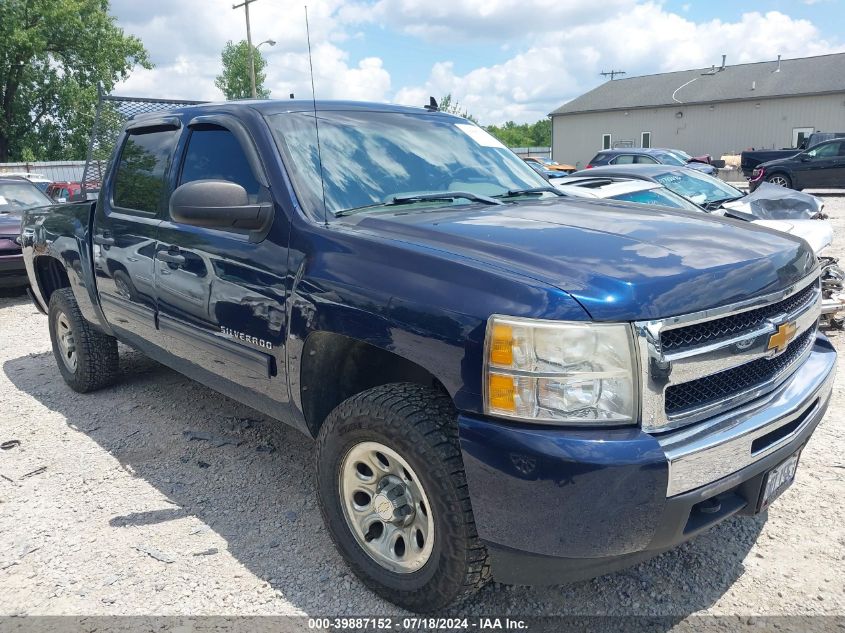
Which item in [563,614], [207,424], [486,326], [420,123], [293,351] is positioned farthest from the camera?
[207,424]

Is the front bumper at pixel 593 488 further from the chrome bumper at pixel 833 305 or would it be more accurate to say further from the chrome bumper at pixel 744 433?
the chrome bumper at pixel 833 305

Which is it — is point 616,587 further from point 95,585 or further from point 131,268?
point 131,268

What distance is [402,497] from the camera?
2.47 metres

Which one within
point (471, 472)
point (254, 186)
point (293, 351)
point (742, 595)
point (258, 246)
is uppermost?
point (254, 186)

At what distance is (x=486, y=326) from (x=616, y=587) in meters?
1.35

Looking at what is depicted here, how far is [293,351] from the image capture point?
280 centimetres

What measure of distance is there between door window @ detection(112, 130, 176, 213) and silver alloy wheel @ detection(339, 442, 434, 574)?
2.04 metres

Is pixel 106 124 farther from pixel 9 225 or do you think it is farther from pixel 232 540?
pixel 9 225

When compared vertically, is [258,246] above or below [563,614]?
above

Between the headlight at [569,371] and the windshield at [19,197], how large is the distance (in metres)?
9.70

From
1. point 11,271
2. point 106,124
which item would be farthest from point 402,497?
point 11,271

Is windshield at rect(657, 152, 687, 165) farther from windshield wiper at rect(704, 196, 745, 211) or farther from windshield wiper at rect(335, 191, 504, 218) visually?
windshield wiper at rect(335, 191, 504, 218)

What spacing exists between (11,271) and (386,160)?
740 centimetres

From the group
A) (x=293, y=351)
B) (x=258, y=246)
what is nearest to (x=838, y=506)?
(x=293, y=351)
